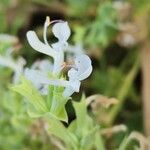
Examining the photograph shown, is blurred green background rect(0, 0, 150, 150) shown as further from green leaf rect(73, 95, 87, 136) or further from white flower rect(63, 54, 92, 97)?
white flower rect(63, 54, 92, 97)

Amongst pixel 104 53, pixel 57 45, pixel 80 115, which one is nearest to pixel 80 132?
pixel 80 115

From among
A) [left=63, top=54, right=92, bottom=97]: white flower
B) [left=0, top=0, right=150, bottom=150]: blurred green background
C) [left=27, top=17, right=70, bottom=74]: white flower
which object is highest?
[left=27, top=17, right=70, bottom=74]: white flower

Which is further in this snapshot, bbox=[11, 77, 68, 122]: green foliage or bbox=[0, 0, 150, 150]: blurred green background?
bbox=[0, 0, 150, 150]: blurred green background

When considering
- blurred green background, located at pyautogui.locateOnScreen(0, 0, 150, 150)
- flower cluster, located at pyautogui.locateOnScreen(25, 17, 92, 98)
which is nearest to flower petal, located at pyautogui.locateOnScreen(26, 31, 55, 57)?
flower cluster, located at pyautogui.locateOnScreen(25, 17, 92, 98)

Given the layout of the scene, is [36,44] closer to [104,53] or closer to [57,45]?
[57,45]

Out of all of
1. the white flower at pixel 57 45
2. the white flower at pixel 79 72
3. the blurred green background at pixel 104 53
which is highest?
the white flower at pixel 57 45

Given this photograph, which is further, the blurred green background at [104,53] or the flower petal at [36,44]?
the blurred green background at [104,53]

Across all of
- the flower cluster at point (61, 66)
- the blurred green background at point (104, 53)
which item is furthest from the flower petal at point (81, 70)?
the blurred green background at point (104, 53)

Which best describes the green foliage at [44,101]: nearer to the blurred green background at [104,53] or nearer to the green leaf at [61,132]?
the green leaf at [61,132]
